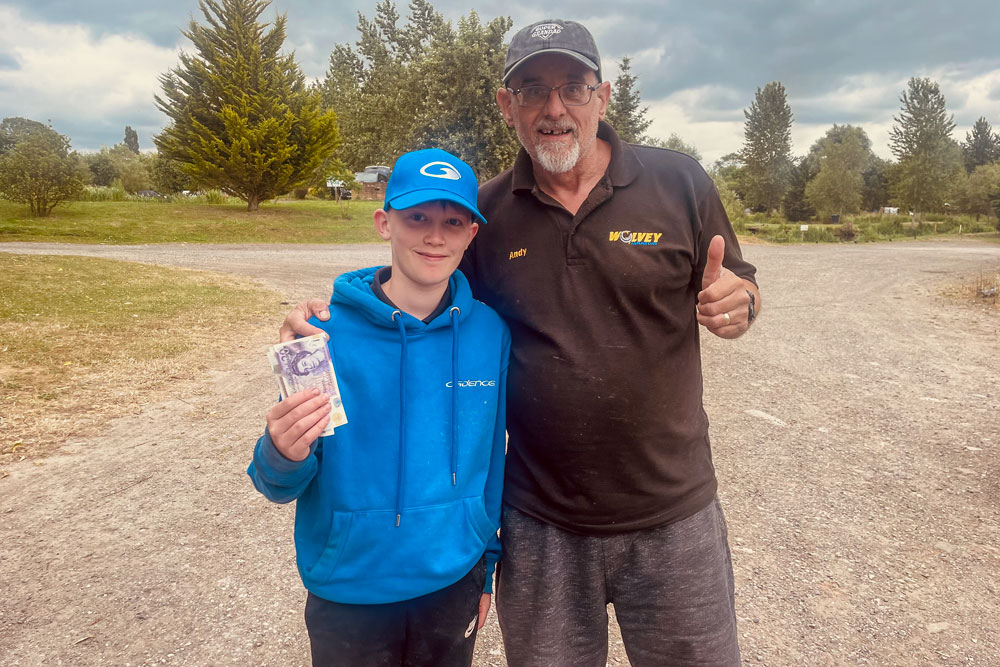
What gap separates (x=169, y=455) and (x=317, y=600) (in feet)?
12.4

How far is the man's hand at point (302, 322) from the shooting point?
1.90 m

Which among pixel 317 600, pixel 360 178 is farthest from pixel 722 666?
pixel 360 178

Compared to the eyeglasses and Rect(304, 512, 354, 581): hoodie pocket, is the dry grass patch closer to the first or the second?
the eyeglasses

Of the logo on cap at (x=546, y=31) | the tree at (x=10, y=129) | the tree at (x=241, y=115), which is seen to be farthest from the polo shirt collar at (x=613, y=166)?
the tree at (x=10, y=129)

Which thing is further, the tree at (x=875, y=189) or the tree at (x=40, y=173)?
the tree at (x=875, y=189)

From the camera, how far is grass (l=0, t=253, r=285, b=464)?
5918mm

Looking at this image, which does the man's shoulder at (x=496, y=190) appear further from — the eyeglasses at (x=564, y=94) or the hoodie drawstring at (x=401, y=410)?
the hoodie drawstring at (x=401, y=410)

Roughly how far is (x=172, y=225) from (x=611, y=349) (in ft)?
88.0

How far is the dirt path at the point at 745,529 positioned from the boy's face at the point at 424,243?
6.51 feet

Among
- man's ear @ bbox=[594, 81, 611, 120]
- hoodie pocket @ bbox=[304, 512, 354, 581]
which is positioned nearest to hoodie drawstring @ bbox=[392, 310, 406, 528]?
hoodie pocket @ bbox=[304, 512, 354, 581]

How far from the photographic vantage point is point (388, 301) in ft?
6.85

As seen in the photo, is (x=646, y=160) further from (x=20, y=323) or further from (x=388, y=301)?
(x=20, y=323)

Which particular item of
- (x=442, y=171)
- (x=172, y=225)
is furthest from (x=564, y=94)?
(x=172, y=225)

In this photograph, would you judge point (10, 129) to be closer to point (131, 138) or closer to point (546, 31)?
point (131, 138)
